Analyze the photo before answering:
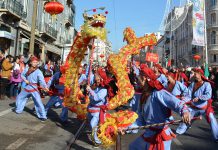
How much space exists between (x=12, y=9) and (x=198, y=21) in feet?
38.5

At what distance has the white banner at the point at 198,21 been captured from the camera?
1769cm

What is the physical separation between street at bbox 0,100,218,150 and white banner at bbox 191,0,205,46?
891cm

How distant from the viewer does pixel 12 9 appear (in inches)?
834

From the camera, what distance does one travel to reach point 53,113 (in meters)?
10.5

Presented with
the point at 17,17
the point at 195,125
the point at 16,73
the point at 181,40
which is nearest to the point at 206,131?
the point at 195,125

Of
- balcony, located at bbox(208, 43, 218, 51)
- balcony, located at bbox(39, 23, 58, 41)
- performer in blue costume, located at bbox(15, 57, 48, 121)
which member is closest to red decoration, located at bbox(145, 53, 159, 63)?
performer in blue costume, located at bbox(15, 57, 48, 121)

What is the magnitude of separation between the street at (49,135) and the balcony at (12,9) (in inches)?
466

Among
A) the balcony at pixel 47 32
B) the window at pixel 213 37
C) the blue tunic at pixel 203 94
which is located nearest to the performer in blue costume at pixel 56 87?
the blue tunic at pixel 203 94

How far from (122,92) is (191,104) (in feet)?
6.88

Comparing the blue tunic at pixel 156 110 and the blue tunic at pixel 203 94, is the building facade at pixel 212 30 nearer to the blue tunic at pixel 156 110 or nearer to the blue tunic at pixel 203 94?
the blue tunic at pixel 203 94

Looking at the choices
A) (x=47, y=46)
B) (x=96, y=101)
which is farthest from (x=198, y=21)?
(x=47, y=46)

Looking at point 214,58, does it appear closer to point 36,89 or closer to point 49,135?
point 36,89

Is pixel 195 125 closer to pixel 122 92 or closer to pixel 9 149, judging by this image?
pixel 122 92

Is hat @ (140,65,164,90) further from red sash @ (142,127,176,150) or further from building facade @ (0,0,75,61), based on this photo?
building facade @ (0,0,75,61)
